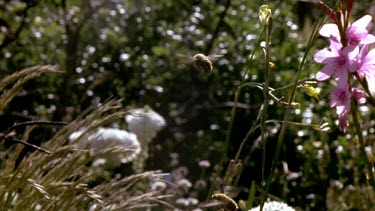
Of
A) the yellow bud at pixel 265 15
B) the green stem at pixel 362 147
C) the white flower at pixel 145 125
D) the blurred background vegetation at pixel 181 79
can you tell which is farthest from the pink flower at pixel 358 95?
the white flower at pixel 145 125

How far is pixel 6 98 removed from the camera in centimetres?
222

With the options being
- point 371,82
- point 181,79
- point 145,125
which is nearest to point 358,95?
point 371,82

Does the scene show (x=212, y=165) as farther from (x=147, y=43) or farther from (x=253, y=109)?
(x=147, y=43)

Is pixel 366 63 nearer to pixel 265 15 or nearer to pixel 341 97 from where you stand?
pixel 341 97

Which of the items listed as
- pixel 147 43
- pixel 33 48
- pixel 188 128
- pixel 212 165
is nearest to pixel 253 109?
pixel 212 165

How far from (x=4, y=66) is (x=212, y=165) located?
134 centimetres

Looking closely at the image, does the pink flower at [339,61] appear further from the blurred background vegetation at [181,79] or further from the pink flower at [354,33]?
the blurred background vegetation at [181,79]

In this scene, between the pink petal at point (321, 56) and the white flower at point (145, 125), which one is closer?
the pink petal at point (321, 56)

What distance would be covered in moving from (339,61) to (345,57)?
1cm

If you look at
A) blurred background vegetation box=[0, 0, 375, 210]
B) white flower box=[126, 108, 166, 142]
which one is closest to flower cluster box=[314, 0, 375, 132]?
blurred background vegetation box=[0, 0, 375, 210]

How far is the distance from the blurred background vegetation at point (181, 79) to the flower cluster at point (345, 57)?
200cm

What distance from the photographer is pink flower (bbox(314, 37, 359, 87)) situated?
1.34 metres

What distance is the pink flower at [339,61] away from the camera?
1.34 metres

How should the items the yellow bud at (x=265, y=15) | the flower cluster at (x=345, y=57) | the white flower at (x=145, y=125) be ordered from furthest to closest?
the white flower at (x=145, y=125)
the yellow bud at (x=265, y=15)
the flower cluster at (x=345, y=57)
